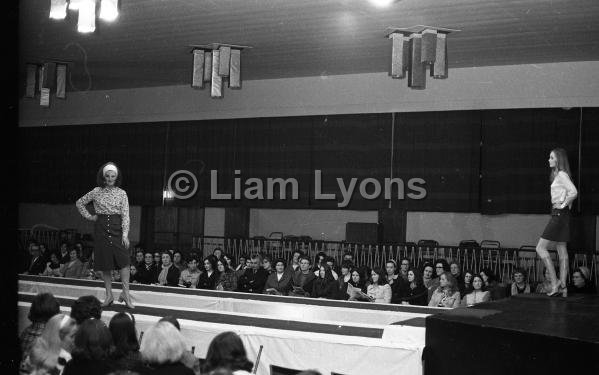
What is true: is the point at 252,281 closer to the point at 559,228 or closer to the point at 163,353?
the point at 559,228

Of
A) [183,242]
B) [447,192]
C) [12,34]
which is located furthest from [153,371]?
[183,242]

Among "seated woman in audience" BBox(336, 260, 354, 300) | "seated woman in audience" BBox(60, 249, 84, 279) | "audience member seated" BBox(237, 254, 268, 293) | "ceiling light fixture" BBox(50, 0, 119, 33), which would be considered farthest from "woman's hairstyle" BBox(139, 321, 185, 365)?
"seated woman in audience" BBox(60, 249, 84, 279)

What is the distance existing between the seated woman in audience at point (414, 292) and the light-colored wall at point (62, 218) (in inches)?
284

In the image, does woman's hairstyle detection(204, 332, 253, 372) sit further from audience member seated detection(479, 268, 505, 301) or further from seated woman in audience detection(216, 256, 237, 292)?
seated woman in audience detection(216, 256, 237, 292)

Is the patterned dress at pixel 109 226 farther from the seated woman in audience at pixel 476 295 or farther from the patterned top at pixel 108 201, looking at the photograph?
the seated woman in audience at pixel 476 295

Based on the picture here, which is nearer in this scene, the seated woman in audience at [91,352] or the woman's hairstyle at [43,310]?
the seated woman in audience at [91,352]

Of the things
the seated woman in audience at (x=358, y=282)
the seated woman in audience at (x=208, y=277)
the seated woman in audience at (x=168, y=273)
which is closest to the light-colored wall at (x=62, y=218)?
the seated woman in audience at (x=168, y=273)

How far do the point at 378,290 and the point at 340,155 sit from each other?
4231 millimetres

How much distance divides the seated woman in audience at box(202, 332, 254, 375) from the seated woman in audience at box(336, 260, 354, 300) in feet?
17.0

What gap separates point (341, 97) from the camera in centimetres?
1222

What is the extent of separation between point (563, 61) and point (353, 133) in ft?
Result: 11.5

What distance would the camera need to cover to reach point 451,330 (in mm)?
4250

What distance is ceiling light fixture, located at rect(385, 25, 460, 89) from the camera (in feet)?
28.2

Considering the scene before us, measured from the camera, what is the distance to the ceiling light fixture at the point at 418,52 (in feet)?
28.2
